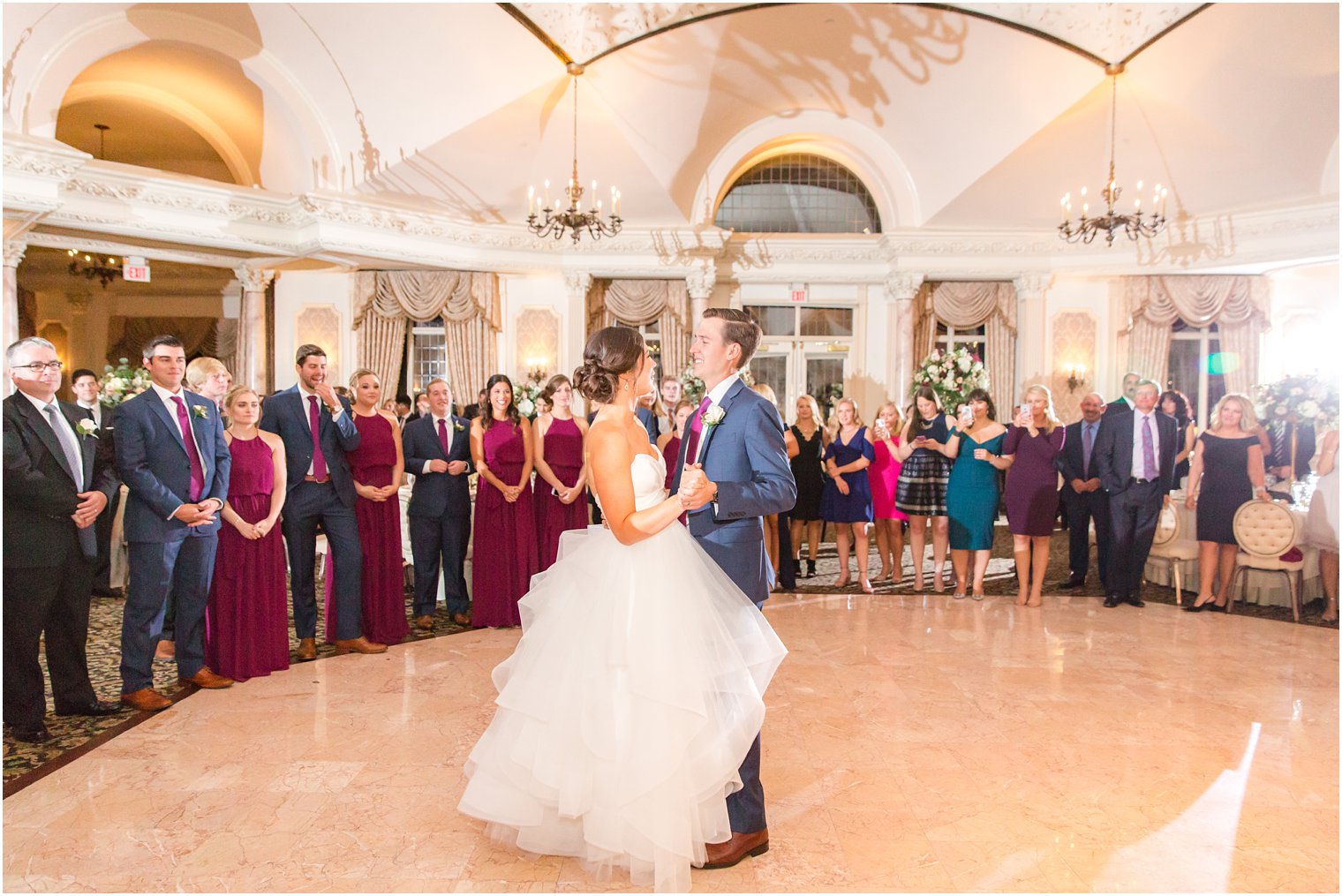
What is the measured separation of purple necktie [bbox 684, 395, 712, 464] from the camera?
105 inches

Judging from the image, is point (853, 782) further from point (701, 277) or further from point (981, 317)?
point (981, 317)

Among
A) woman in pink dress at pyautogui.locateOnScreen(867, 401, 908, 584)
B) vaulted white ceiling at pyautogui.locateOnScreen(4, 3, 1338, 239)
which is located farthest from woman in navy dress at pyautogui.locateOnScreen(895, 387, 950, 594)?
vaulted white ceiling at pyautogui.locateOnScreen(4, 3, 1338, 239)

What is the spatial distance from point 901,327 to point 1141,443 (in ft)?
21.3

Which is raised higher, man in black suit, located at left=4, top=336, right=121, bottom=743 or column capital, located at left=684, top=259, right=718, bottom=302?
column capital, located at left=684, top=259, right=718, bottom=302

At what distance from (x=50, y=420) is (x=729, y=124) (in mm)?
10002

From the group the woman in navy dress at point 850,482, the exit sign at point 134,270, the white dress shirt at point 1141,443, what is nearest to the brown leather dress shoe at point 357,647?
the woman in navy dress at point 850,482

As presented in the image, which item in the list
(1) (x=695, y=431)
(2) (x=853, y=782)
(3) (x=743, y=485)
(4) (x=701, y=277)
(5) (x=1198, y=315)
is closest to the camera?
(3) (x=743, y=485)

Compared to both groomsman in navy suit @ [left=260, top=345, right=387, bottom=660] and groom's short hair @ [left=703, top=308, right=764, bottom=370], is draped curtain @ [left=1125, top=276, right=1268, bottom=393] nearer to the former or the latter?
groomsman in navy suit @ [left=260, top=345, right=387, bottom=660]

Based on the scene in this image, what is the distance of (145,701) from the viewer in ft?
13.2

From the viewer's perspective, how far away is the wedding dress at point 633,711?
2406mm

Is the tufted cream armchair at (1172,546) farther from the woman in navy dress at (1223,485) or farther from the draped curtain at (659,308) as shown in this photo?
the draped curtain at (659,308)

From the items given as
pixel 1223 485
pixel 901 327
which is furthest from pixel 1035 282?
pixel 1223 485

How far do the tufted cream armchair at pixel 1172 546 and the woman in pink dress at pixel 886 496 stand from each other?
1.89m

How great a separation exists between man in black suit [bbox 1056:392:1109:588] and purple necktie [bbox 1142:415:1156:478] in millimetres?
338
